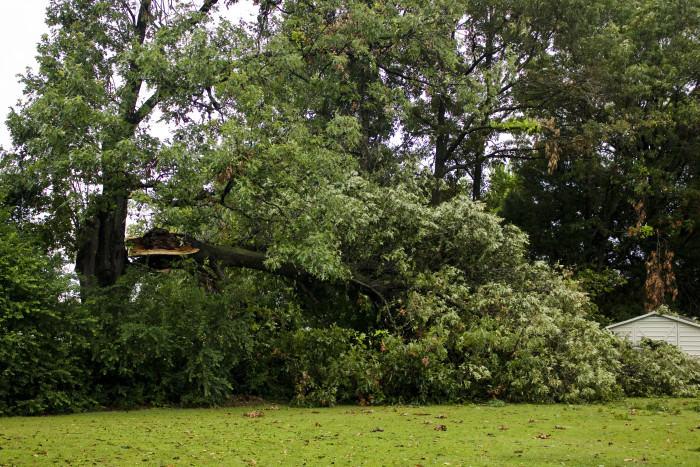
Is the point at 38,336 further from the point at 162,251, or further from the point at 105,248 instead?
the point at 105,248

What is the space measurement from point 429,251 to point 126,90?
7.19 metres

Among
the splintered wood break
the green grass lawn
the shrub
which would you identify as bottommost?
the green grass lawn

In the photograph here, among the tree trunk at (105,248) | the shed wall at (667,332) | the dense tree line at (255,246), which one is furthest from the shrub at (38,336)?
the shed wall at (667,332)

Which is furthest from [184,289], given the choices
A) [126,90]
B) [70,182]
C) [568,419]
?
[568,419]

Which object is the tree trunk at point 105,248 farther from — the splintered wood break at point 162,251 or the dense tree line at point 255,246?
the splintered wood break at point 162,251

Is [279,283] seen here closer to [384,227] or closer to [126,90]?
[384,227]

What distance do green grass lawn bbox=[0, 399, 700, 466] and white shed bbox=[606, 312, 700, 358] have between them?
6.06 meters

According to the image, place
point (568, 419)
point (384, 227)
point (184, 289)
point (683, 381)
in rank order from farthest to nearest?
point (384, 227) → point (683, 381) → point (184, 289) → point (568, 419)

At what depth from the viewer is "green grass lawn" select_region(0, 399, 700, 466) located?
5934 millimetres

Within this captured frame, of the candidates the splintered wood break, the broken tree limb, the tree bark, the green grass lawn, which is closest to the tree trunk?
the tree bark

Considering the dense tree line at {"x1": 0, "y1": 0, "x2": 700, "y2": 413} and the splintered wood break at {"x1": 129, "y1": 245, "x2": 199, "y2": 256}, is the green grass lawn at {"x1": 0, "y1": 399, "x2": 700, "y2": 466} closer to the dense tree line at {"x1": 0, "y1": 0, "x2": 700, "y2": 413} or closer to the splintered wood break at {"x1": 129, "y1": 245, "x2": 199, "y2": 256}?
the dense tree line at {"x1": 0, "y1": 0, "x2": 700, "y2": 413}

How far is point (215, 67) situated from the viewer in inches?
454

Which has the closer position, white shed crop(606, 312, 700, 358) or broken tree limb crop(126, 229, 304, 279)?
broken tree limb crop(126, 229, 304, 279)

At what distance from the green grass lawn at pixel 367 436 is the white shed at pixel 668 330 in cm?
606
